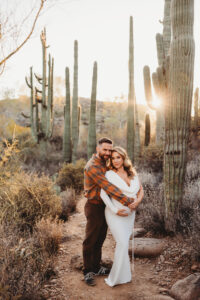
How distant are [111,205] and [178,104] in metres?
2.15

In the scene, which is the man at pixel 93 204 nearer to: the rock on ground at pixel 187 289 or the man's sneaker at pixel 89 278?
the man's sneaker at pixel 89 278

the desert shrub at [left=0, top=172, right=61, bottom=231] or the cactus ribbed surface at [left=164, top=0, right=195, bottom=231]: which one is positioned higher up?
the cactus ribbed surface at [left=164, top=0, right=195, bottom=231]

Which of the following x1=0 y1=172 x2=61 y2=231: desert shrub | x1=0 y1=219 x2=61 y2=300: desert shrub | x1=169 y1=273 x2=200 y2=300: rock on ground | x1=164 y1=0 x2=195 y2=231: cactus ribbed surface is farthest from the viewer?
x1=0 y1=172 x2=61 y2=231: desert shrub

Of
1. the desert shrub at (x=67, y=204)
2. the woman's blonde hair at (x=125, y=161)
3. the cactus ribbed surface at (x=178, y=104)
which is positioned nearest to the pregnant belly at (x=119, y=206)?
the woman's blonde hair at (x=125, y=161)

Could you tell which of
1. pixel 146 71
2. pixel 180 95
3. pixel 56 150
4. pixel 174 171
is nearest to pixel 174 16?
pixel 180 95

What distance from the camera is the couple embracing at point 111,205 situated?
3104 mm

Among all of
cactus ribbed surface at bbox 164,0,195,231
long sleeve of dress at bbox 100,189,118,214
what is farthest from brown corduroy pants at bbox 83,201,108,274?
cactus ribbed surface at bbox 164,0,195,231

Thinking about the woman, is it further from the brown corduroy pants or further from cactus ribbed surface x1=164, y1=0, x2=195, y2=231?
cactus ribbed surface x1=164, y1=0, x2=195, y2=231

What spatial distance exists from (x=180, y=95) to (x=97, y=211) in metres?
2.36

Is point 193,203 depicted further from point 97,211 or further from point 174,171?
point 97,211

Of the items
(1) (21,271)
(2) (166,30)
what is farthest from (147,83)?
(1) (21,271)

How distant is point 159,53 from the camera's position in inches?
285

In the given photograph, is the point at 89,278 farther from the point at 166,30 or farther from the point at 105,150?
the point at 166,30

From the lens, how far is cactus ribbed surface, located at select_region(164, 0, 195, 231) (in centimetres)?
409
